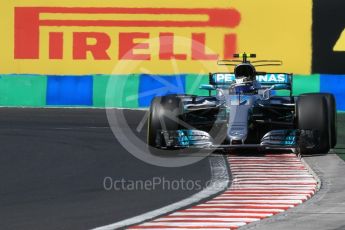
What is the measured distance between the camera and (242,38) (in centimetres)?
2869

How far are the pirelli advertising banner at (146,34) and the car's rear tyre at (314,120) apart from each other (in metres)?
10.9

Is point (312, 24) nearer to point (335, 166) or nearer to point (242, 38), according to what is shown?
point (242, 38)

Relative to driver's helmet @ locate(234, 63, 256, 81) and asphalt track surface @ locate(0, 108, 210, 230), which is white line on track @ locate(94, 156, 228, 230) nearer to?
asphalt track surface @ locate(0, 108, 210, 230)

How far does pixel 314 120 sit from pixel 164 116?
2.21 metres

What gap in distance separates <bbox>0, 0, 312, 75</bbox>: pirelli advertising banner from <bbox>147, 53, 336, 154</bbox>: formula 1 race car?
1007cm

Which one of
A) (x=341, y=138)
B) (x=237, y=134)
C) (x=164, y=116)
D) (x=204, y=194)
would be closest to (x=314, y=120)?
(x=237, y=134)

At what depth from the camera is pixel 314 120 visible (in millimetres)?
17281

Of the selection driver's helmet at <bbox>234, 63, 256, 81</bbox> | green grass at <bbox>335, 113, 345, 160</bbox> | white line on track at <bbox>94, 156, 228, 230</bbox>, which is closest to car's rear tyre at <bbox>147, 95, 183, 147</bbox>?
white line on track at <bbox>94, 156, 228, 230</bbox>

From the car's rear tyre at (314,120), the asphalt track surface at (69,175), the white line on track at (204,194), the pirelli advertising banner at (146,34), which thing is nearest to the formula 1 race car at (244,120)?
the car's rear tyre at (314,120)

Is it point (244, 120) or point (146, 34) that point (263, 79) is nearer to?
point (244, 120)

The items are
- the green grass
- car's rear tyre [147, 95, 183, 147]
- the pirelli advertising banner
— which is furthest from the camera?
the pirelli advertising banner

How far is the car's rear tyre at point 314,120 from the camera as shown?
17281 millimetres

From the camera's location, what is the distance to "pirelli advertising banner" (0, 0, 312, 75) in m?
28.5

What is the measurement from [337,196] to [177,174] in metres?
3.02
